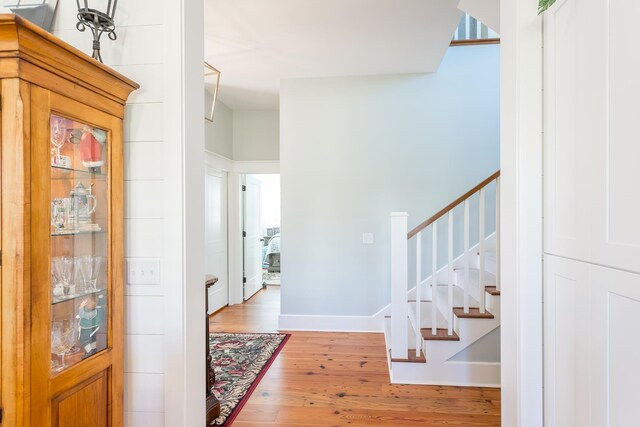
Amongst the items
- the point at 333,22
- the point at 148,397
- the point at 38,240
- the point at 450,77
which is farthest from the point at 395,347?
the point at 450,77

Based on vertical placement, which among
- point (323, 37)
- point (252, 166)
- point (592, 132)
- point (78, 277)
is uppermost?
point (323, 37)

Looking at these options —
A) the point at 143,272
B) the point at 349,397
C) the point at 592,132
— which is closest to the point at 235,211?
the point at 349,397

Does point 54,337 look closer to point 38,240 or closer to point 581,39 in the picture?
point 38,240

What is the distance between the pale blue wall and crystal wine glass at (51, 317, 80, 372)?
2896 mm

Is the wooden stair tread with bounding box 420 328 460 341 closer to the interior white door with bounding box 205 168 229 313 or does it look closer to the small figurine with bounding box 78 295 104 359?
the small figurine with bounding box 78 295 104 359

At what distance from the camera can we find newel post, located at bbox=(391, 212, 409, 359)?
108 inches

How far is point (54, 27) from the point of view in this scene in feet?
4.76

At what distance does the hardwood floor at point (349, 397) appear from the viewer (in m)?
2.26

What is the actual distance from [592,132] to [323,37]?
8.48 ft

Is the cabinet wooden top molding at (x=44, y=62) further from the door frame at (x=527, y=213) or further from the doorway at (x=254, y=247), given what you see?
the doorway at (x=254, y=247)

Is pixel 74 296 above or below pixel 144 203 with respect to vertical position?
below

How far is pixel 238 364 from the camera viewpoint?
3.10 meters

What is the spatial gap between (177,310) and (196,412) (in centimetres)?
46

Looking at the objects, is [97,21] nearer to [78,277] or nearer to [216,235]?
[78,277]
